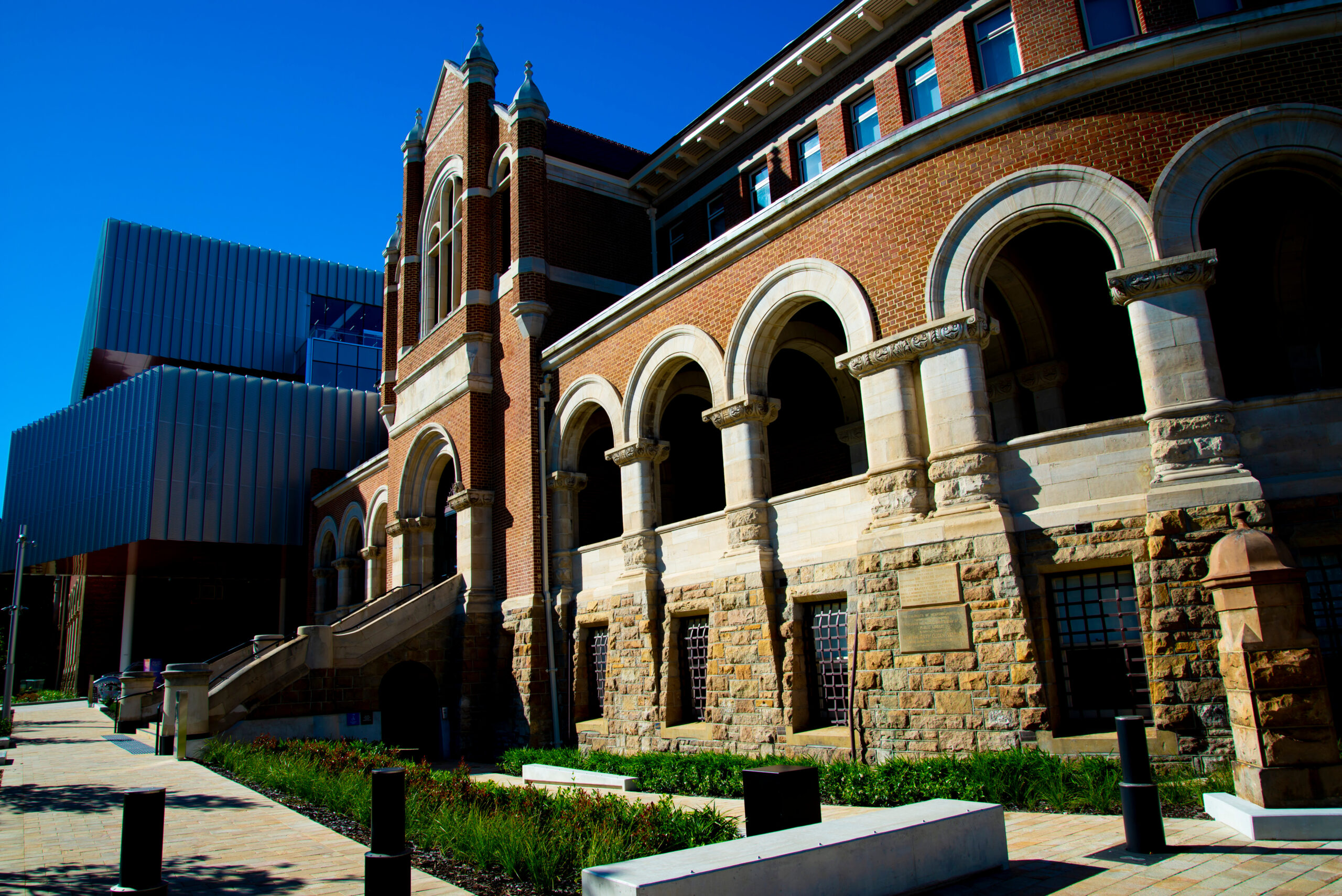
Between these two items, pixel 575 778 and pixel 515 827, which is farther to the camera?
pixel 575 778

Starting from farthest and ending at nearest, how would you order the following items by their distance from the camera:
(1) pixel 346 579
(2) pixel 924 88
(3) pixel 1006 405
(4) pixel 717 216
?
(1) pixel 346 579
(4) pixel 717 216
(2) pixel 924 88
(3) pixel 1006 405

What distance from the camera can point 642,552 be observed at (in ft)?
54.7

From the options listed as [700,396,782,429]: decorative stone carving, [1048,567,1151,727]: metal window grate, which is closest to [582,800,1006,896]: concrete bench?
[1048,567,1151,727]: metal window grate

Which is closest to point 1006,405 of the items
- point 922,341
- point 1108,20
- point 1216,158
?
point 922,341

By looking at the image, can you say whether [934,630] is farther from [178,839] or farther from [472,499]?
[472,499]

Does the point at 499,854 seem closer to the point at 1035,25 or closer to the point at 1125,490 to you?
the point at 1125,490

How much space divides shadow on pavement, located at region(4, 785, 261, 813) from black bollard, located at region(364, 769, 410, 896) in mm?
6055

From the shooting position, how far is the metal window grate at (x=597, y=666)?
18188 millimetres

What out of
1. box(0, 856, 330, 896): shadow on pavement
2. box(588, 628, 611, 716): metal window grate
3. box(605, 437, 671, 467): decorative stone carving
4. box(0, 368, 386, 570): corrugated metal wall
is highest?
box(0, 368, 386, 570): corrugated metal wall

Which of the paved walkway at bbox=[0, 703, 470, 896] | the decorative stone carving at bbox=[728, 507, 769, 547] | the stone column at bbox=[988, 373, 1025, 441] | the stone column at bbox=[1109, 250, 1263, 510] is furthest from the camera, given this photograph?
the stone column at bbox=[988, 373, 1025, 441]

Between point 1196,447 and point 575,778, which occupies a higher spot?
point 1196,447

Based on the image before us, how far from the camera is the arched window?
80.5ft

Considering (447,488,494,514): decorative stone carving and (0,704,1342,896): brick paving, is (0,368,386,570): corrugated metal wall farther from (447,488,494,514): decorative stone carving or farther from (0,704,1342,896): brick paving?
(0,704,1342,896): brick paving

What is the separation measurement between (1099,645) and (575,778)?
25.1 feet
